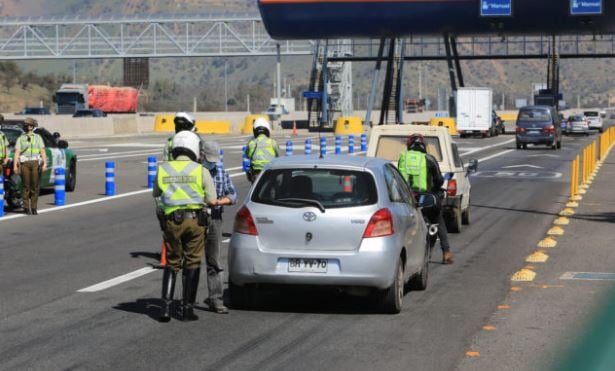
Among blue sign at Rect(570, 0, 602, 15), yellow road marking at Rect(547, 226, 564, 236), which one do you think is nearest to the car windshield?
yellow road marking at Rect(547, 226, 564, 236)

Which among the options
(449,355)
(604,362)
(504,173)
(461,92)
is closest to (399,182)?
(449,355)

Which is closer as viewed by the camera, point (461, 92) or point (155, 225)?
point (155, 225)

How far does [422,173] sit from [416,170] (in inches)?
3.2

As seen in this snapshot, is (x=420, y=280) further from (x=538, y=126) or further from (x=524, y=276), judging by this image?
(x=538, y=126)

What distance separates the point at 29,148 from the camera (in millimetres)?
21750

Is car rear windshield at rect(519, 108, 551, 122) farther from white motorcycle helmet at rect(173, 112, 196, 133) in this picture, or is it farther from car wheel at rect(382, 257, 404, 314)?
white motorcycle helmet at rect(173, 112, 196, 133)

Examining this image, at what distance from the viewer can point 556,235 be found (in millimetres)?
18344

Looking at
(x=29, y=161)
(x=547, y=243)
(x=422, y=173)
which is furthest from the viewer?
(x=29, y=161)

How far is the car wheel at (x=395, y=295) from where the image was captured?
415 inches

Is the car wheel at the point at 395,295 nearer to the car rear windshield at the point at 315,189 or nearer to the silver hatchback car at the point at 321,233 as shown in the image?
the silver hatchback car at the point at 321,233

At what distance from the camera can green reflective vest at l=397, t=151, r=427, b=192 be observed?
14.5 metres

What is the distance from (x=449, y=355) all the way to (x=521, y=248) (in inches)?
318

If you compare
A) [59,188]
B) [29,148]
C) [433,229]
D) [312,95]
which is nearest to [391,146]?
[433,229]

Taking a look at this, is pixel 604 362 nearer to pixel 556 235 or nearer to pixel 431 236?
pixel 431 236
